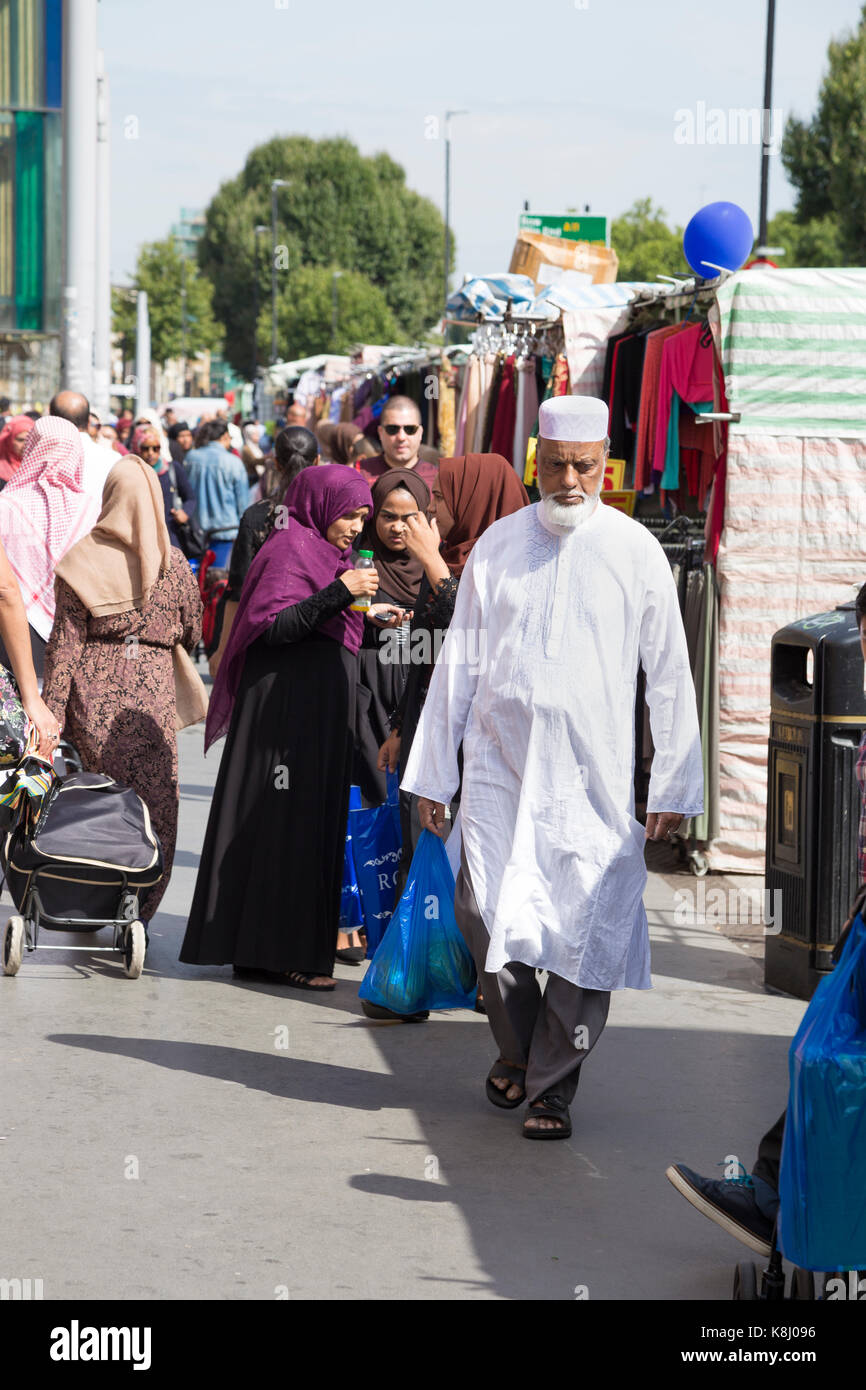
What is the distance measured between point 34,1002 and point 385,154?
77.4 meters

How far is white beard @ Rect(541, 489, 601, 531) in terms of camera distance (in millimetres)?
4961

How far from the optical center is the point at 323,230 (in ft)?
250

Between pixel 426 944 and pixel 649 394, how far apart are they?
172 inches

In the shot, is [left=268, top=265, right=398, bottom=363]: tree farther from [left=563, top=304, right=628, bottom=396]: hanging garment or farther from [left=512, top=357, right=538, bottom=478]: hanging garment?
[left=563, top=304, right=628, bottom=396]: hanging garment

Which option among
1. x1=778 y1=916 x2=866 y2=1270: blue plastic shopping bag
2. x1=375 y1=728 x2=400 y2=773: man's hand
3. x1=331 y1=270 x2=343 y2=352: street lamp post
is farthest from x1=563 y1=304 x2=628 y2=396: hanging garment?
x1=331 y1=270 x2=343 y2=352: street lamp post

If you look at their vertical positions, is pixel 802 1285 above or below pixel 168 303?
below

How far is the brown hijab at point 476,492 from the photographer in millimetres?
6270

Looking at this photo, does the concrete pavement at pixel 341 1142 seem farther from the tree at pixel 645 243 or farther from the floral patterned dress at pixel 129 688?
the tree at pixel 645 243

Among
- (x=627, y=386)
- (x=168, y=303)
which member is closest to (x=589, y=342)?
(x=627, y=386)

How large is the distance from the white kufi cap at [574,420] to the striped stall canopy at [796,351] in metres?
3.49

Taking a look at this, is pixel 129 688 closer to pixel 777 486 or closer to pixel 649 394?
pixel 777 486

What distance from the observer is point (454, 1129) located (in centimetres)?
497

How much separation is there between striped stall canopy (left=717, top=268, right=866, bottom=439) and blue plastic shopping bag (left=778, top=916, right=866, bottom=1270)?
5.36m
